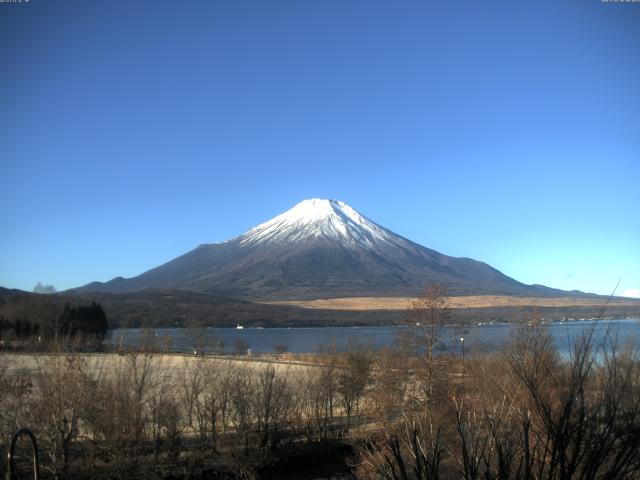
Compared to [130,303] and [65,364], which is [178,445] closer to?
[65,364]

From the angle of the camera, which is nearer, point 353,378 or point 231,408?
point 231,408

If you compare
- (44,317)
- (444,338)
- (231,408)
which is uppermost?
(44,317)

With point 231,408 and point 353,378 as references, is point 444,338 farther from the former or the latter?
point 231,408

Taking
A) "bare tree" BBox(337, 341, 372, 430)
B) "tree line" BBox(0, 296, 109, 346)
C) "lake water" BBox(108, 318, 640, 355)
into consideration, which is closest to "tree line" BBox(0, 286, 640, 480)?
"bare tree" BBox(337, 341, 372, 430)

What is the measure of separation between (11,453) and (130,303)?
170m

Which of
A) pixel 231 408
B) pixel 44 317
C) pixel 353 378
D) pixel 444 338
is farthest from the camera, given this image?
pixel 44 317

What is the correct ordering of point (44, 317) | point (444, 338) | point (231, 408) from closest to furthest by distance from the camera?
1. point (231, 408)
2. point (444, 338)
3. point (44, 317)

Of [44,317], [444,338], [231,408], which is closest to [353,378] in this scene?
[444,338]

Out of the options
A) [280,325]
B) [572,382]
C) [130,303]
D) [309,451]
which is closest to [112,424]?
[309,451]

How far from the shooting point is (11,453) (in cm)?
480

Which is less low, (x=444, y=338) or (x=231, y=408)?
(x=444, y=338)

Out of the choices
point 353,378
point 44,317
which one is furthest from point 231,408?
point 44,317

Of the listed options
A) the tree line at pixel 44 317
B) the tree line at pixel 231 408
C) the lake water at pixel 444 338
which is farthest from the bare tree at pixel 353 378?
the tree line at pixel 44 317

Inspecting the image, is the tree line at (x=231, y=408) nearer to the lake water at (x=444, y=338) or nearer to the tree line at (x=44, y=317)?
the lake water at (x=444, y=338)
